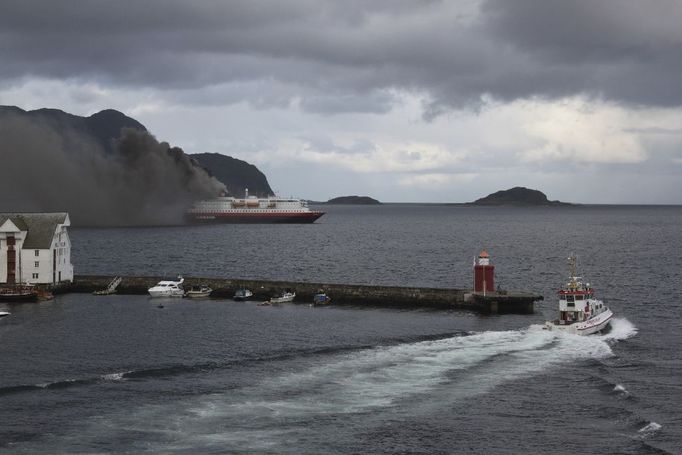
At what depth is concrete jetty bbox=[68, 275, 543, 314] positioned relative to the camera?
221 ft

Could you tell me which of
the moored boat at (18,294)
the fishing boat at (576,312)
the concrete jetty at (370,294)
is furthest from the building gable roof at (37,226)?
the fishing boat at (576,312)

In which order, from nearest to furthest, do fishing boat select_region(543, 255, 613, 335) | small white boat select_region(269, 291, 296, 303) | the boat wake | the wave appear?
the boat wake
the wave
fishing boat select_region(543, 255, 613, 335)
small white boat select_region(269, 291, 296, 303)

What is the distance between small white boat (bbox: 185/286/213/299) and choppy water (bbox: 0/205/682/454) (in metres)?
2.69

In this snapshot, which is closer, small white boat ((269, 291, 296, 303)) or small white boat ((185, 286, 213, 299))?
small white boat ((269, 291, 296, 303))

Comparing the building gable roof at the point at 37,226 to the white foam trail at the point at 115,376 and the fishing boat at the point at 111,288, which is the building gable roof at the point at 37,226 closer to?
the fishing boat at the point at 111,288

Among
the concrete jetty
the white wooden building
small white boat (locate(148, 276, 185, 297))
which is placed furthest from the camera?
small white boat (locate(148, 276, 185, 297))

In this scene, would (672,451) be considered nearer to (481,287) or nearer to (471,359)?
(471,359)

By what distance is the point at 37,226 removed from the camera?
78.1 metres

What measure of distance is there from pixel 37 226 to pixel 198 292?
17752 millimetres

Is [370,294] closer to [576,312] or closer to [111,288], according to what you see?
[576,312]

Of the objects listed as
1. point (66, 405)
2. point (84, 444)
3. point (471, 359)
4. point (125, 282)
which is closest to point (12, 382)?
point (66, 405)

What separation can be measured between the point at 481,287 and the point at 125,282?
121 feet

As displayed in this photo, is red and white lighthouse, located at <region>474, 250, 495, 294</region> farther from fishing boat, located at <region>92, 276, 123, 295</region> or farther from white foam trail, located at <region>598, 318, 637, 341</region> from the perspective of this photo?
fishing boat, located at <region>92, 276, 123, 295</region>

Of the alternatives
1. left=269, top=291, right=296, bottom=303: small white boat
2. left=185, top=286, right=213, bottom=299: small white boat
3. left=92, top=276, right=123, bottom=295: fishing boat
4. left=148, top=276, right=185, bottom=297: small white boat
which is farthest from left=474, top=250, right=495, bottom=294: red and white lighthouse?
left=92, top=276, right=123, bottom=295: fishing boat
